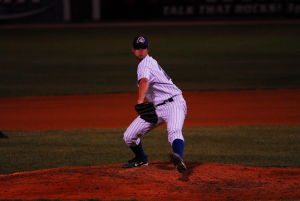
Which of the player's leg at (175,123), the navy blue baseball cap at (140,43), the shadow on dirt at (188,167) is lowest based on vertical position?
the shadow on dirt at (188,167)

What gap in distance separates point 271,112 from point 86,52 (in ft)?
42.9

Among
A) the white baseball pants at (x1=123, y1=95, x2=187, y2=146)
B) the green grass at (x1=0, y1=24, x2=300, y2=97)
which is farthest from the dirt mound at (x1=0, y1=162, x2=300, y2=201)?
the green grass at (x1=0, y1=24, x2=300, y2=97)

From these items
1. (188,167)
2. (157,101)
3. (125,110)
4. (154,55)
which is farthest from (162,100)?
(154,55)

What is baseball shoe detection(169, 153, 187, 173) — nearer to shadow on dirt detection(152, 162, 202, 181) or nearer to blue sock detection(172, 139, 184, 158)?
blue sock detection(172, 139, 184, 158)

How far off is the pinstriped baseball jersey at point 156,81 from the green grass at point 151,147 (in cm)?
187

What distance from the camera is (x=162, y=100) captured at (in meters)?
7.34

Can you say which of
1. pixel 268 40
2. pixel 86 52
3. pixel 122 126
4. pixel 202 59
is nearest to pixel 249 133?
pixel 122 126

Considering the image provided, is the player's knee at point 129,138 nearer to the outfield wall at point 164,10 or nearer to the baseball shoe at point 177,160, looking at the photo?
the baseball shoe at point 177,160

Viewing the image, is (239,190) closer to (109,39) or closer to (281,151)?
(281,151)

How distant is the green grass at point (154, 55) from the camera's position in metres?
17.4

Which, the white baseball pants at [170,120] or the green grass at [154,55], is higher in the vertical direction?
the white baseball pants at [170,120]

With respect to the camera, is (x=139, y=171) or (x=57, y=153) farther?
(x=57, y=153)

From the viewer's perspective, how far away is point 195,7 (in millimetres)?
39000

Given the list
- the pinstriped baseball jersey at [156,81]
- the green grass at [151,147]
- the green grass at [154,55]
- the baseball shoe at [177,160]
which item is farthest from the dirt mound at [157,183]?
the green grass at [154,55]
